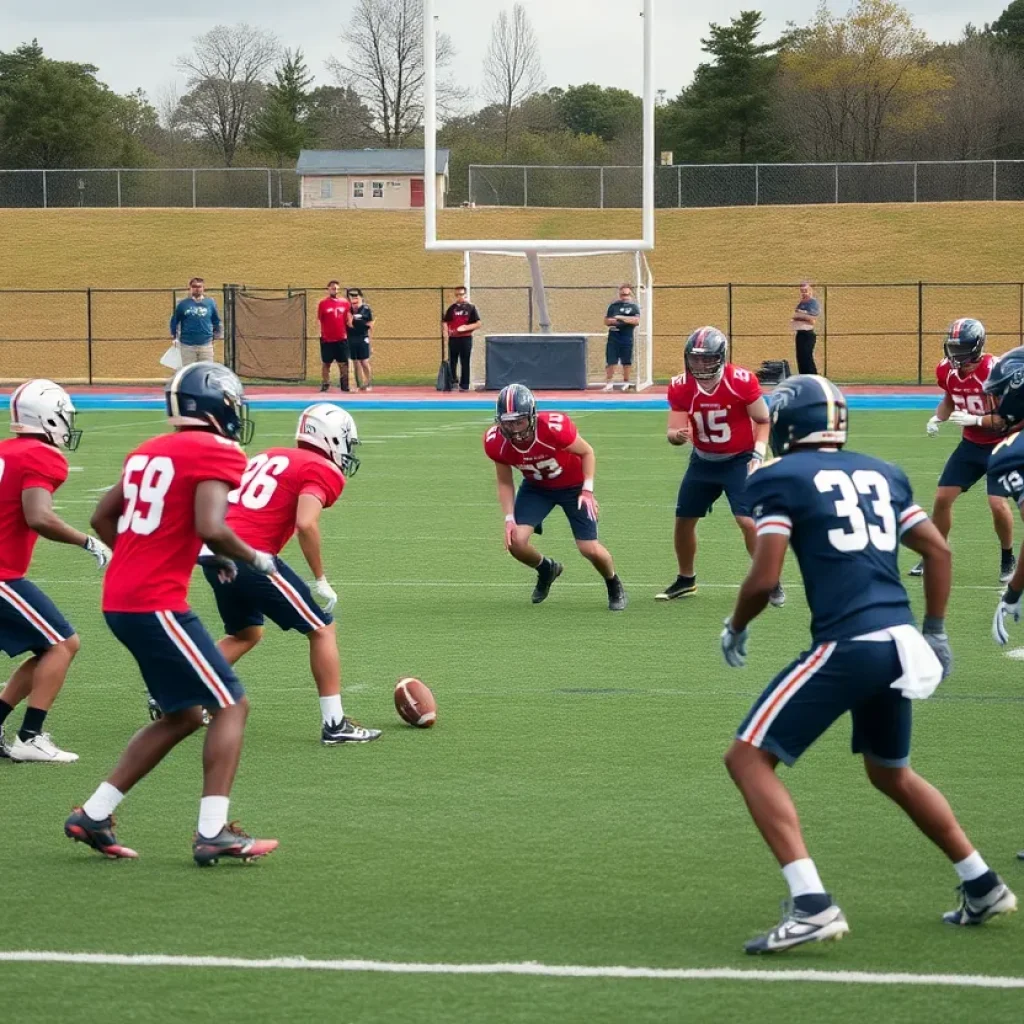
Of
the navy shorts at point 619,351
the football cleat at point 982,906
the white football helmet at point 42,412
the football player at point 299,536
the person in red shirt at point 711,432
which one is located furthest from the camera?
the navy shorts at point 619,351

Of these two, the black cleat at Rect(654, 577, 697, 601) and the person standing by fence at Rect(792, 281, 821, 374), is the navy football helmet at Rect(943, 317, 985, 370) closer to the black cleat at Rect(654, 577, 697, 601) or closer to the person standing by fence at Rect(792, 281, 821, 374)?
the black cleat at Rect(654, 577, 697, 601)

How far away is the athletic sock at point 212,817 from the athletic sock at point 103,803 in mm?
301

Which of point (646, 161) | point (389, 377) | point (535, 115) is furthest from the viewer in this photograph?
point (389, 377)

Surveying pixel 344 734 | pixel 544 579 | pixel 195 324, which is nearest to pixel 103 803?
pixel 344 734

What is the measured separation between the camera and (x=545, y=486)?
35.2 ft

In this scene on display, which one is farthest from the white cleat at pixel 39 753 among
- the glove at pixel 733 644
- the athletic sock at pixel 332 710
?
the glove at pixel 733 644

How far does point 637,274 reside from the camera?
102ft

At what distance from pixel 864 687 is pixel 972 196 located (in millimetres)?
48048

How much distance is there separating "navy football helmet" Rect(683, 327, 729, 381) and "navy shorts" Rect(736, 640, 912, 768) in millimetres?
5888

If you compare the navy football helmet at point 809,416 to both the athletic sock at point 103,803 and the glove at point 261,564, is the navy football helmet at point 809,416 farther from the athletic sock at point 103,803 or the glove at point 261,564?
the athletic sock at point 103,803

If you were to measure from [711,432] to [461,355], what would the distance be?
19413mm

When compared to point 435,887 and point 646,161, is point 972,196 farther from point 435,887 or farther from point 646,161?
point 435,887

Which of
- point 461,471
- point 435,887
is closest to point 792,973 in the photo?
point 435,887

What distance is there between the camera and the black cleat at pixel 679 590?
10836 millimetres
